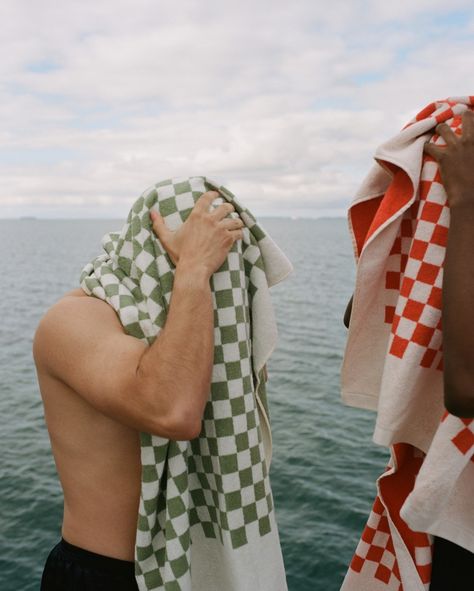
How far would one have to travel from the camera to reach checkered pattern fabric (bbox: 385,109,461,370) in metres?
1.92

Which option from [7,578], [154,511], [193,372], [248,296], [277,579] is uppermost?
[248,296]

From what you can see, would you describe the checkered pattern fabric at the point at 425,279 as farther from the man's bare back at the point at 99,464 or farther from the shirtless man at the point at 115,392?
the man's bare back at the point at 99,464

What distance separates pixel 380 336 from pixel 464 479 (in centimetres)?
59

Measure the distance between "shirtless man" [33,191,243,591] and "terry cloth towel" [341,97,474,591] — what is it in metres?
0.54

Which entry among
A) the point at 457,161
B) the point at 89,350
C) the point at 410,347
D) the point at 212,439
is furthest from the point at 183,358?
the point at 457,161

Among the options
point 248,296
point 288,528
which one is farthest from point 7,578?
point 248,296

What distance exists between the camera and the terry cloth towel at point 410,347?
6.30 ft

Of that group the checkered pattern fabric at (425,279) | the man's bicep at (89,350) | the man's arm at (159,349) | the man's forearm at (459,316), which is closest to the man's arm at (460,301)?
the man's forearm at (459,316)

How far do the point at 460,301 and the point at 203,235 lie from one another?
907 mm

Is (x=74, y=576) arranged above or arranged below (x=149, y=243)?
below

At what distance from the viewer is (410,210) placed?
6.81 feet

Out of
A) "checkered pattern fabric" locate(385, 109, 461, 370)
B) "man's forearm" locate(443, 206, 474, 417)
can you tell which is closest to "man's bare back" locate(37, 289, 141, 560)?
"checkered pattern fabric" locate(385, 109, 461, 370)

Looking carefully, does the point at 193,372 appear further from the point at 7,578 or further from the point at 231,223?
the point at 7,578

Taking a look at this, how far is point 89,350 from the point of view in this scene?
203cm
